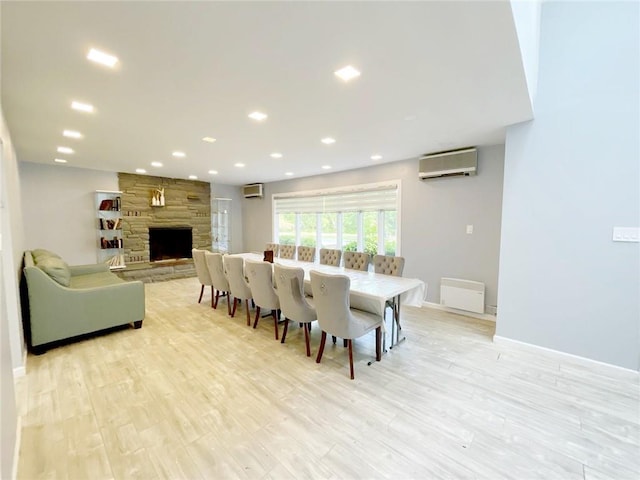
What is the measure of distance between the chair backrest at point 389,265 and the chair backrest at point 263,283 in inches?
60.4

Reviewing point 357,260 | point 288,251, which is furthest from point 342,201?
point 357,260

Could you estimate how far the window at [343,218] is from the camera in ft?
16.9

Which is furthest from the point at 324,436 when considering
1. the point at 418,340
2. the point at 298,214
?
the point at 298,214

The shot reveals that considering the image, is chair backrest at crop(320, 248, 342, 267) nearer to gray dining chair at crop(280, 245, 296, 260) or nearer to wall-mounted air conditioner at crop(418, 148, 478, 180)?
gray dining chair at crop(280, 245, 296, 260)

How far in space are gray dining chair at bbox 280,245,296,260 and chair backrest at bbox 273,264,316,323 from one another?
243 cm

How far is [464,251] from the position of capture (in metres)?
4.21

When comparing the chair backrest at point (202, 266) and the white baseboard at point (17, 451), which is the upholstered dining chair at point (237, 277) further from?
the white baseboard at point (17, 451)

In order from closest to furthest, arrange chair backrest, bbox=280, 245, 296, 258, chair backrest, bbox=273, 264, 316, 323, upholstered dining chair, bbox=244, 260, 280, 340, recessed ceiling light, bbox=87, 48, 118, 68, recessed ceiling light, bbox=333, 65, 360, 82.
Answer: recessed ceiling light, bbox=87, 48, 118, 68
recessed ceiling light, bbox=333, 65, 360, 82
chair backrest, bbox=273, 264, 316, 323
upholstered dining chair, bbox=244, 260, 280, 340
chair backrest, bbox=280, 245, 296, 258

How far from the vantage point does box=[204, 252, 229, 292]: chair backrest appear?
163 inches

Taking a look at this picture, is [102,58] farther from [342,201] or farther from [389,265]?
[342,201]

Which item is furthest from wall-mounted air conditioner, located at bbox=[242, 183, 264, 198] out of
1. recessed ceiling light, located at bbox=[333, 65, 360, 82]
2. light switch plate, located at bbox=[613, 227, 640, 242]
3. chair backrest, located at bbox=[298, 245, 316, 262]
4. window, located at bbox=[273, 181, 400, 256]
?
light switch plate, located at bbox=[613, 227, 640, 242]

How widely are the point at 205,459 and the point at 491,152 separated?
15.3 feet

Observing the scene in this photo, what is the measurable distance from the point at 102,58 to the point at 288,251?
403 cm

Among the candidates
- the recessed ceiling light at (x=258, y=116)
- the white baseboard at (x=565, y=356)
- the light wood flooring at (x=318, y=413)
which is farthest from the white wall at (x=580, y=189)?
the recessed ceiling light at (x=258, y=116)
